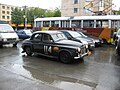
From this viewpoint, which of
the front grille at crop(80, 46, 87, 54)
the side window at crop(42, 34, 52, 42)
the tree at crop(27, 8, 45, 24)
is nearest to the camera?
the front grille at crop(80, 46, 87, 54)

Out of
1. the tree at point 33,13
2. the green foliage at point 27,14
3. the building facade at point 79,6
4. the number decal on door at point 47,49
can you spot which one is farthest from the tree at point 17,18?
the number decal on door at point 47,49

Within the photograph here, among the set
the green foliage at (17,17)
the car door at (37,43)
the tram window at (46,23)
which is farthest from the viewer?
the green foliage at (17,17)

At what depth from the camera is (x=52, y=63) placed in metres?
9.05

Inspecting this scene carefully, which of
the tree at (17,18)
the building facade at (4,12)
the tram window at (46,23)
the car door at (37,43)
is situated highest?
the building facade at (4,12)

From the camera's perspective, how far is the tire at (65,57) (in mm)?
8875

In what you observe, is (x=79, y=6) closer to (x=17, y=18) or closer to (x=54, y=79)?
(x=17, y=18)

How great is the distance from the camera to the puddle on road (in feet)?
19.2

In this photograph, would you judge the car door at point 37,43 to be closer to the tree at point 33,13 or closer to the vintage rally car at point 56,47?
the vintage rally car at point 56,47

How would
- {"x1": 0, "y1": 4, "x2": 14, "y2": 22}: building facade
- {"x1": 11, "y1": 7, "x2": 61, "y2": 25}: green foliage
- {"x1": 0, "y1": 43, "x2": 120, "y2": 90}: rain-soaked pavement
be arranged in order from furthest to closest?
Answer: {"x1": 0, "y1": 4, "x2": 14, "y2": 22}: building facade → {"x1": 11, "y1": 7, "x2": 61, "y2": 25}: green foliage → {"x1": 0, "y1": 43, "x2": 120, "y2": 90}: rain-soaked pavement

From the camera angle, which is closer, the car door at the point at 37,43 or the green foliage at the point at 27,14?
the car door at the point at 37,43

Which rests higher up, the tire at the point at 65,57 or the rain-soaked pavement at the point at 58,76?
the tire at the point at 65,57

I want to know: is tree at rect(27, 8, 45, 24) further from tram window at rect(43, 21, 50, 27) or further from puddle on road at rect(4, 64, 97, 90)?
puddle on road at rect(4, 64, 97, 90)

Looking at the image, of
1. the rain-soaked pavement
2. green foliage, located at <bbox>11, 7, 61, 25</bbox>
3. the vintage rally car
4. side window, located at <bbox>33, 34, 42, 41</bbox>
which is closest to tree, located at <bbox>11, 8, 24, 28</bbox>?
green foliage, located at <bbox>11, 7, 61, 25</bbox>

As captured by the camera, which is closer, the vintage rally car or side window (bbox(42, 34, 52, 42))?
the vintage rally car
